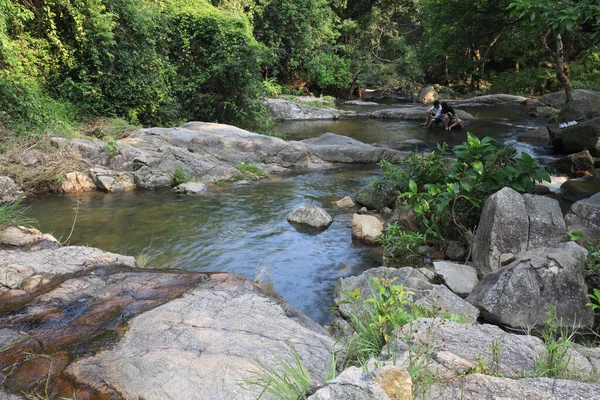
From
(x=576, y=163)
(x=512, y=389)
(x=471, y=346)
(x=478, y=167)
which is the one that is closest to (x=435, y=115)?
(x=576, y=163)

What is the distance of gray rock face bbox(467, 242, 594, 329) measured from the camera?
4.63m

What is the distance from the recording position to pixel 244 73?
16188 mm

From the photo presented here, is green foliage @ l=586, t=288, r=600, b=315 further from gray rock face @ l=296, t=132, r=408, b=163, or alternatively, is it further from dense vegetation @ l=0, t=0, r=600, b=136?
gray rock face @ l=296, t=132, r=408, b=163

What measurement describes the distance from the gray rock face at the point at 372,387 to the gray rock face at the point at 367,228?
547 cm

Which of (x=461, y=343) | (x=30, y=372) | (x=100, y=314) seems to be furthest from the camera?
(x=100, y=314)

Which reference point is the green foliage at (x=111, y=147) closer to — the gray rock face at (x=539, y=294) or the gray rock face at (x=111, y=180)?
the gray rock face at (x=111, y=180)

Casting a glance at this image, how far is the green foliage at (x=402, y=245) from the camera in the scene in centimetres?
661

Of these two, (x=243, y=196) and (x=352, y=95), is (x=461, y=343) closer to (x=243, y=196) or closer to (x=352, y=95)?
(x=243, y=196)

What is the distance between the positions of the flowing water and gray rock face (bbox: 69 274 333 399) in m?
1.77

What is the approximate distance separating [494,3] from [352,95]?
718 inches

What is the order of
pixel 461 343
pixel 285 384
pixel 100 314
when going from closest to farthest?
1. pixel 285 384
2. pixel 461 343
3. pixel 100 314

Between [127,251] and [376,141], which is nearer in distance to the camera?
[127,251]

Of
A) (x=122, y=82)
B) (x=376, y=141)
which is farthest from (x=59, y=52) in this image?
(x=376, y=141)

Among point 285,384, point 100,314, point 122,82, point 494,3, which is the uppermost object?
point 494,3
